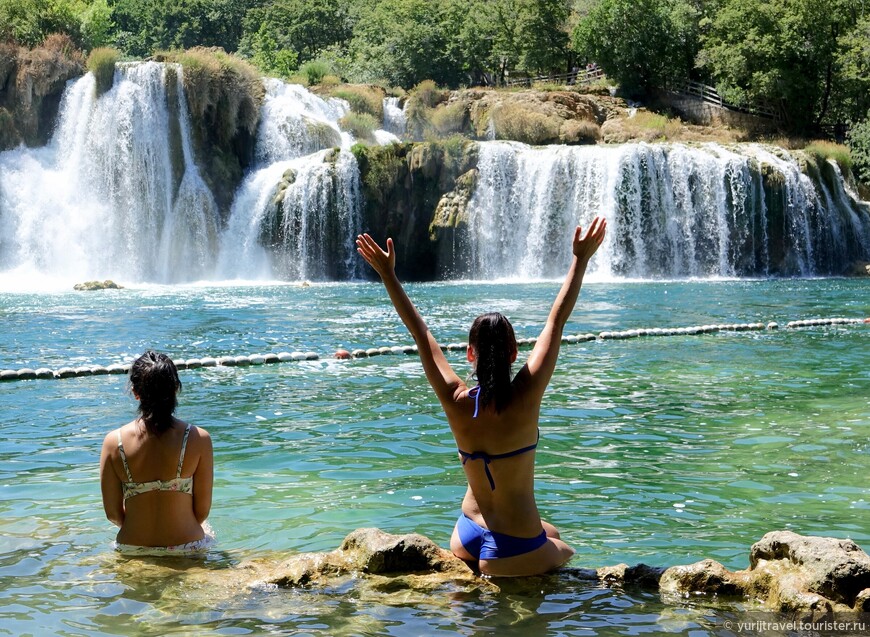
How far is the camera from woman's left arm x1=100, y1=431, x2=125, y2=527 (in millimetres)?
5488

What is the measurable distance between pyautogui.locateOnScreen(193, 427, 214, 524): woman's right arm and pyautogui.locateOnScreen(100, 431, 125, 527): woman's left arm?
386mm

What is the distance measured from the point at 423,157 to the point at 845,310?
65.0ft

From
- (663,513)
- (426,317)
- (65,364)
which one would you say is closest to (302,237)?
(426,317)

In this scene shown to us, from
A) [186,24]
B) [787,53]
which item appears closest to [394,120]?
[787,53]

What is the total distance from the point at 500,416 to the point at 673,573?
118 centimetres

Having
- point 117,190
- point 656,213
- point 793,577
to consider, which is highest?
point 117,190

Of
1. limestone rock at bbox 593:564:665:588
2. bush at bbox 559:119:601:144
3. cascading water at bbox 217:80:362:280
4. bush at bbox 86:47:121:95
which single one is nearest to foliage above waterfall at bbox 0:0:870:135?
bush at bbox 86:47:121:95

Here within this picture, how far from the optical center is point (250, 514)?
7.20 metres

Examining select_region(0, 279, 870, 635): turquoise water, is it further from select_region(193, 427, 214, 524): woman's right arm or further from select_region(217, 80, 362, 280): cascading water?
select_region(217, 80, 362, 280): cascading water

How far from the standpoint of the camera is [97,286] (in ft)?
108

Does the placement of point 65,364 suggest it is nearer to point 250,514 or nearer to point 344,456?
point 344,456

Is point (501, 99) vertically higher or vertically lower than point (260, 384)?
higher

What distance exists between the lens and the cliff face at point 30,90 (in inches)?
1496

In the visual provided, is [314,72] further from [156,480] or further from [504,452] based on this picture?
[504,452]
